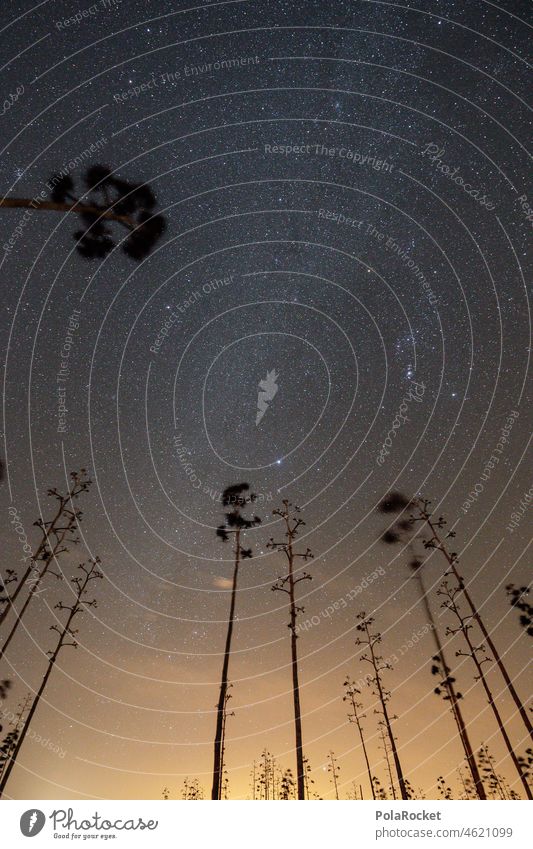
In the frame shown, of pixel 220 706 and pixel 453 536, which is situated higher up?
pixel 453 536

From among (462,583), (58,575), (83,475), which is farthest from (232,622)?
(462,583)
